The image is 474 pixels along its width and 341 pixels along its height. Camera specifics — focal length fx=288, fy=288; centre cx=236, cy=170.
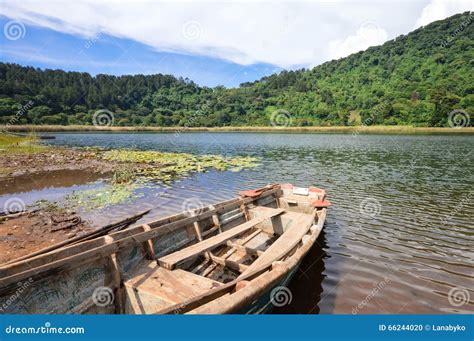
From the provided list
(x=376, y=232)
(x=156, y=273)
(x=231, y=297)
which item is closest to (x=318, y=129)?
(x=376, y=232)

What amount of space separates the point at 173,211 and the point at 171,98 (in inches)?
6301

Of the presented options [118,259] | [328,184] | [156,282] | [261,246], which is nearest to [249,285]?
[156,282]

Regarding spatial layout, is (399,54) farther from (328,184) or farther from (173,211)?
(173,211)

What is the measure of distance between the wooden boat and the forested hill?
337ft

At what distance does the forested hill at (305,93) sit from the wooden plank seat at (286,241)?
100004 mm

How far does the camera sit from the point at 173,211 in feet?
46.3

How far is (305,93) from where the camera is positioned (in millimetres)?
156875

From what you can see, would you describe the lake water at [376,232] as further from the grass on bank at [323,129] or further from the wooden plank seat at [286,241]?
the grass on bank at [323,129]

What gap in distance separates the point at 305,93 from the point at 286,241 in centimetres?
15924

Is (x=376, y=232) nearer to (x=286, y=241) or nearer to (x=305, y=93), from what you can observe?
(x=286, y=241)

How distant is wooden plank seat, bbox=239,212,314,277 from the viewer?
21.7 feet

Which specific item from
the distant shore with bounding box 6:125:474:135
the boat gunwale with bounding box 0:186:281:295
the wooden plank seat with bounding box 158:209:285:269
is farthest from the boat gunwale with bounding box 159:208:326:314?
the distant shore with bounding box 6:125:474:135

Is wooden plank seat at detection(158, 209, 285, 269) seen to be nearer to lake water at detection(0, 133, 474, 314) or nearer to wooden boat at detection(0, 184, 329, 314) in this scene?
wooden boat at detection(0, 184, 329, 314)

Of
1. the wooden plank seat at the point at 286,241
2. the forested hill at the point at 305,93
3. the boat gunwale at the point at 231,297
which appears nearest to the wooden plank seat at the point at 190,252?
the wooden plank seat at the point at 286,241
